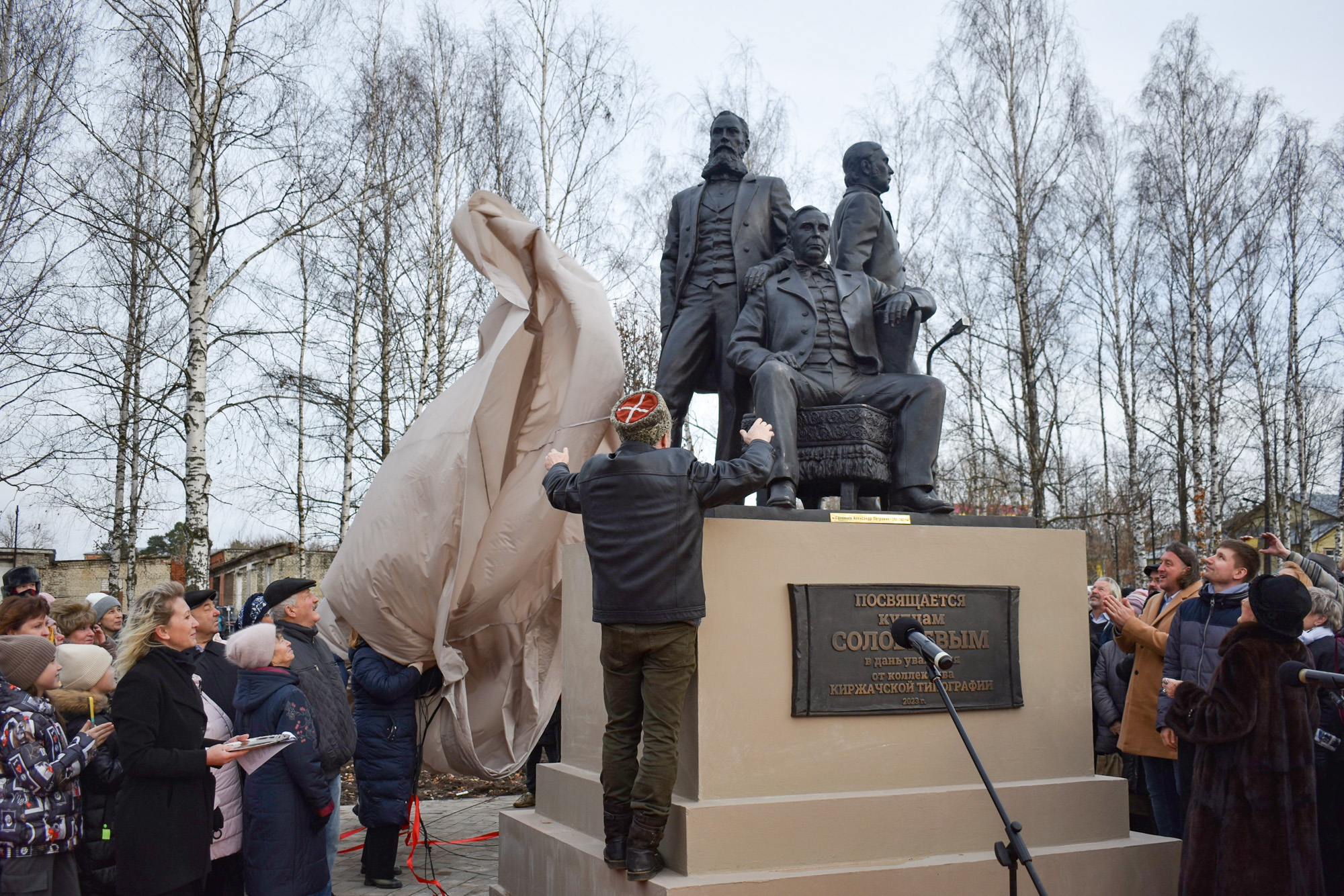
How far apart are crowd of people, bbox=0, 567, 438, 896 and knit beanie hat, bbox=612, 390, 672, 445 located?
5.65 ft

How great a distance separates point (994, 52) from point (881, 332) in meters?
14.0

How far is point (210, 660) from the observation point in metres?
4.76

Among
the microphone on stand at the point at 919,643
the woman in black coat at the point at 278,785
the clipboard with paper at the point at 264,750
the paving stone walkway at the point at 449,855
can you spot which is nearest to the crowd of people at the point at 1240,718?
the microphone on stand at the point at 919,643

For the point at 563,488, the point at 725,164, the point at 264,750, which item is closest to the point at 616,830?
the point at 563,488

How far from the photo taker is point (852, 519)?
468 cm

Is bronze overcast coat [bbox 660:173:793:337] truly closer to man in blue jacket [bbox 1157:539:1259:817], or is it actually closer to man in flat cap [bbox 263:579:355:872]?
man in flat cap [bbox 263:579:355:872]

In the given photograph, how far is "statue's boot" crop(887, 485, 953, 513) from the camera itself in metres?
4.98

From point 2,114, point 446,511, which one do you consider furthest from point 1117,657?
point 2,114

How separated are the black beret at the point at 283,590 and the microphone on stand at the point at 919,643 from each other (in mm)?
2725

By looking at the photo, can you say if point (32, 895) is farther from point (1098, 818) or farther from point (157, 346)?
point (157, 346)

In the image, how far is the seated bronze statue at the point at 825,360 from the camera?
4.93 meters

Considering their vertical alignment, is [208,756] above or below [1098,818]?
above

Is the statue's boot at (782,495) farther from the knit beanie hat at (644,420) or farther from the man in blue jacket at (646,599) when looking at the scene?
the knit beanie hat at (644,420)

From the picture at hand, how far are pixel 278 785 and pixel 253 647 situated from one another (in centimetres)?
57
